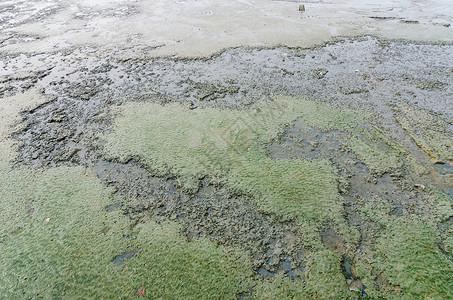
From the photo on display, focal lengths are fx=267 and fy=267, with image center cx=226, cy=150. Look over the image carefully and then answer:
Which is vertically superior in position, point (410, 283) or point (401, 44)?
point (401, 44)

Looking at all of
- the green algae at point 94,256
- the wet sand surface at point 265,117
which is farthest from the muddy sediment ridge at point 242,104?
the green algae at point 94,256

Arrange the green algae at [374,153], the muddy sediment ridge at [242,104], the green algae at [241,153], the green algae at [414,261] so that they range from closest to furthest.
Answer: the green algae at [414,261] → the muddy sediment ridge at [242,104] → the green algae at [241,153] → the green algae at [374,153]

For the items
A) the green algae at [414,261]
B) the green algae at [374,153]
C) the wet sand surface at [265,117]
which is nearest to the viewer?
the green algae at [414,261]

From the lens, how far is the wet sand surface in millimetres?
1783

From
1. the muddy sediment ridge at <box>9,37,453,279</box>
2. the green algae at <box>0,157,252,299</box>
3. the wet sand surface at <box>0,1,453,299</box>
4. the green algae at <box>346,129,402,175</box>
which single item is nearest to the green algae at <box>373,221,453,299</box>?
the wet sand surface at <box>0,1,453,299</box>

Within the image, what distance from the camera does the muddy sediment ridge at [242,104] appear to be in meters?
1.91

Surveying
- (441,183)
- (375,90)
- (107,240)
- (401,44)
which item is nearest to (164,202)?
(107,240)

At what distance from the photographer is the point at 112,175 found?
2.31m

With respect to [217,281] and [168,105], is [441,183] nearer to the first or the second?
[217,281]

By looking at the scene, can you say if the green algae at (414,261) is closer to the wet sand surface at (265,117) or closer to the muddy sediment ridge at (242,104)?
the wet sand surface at (265,117)

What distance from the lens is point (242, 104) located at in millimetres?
3234

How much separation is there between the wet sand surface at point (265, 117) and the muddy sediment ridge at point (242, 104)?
15 millimetres

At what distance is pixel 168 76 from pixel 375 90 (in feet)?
9.19

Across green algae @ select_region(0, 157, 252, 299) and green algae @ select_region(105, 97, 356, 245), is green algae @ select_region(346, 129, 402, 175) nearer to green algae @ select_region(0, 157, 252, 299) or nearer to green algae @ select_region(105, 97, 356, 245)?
green algae @ select_region(105, 97, 356, 245)
